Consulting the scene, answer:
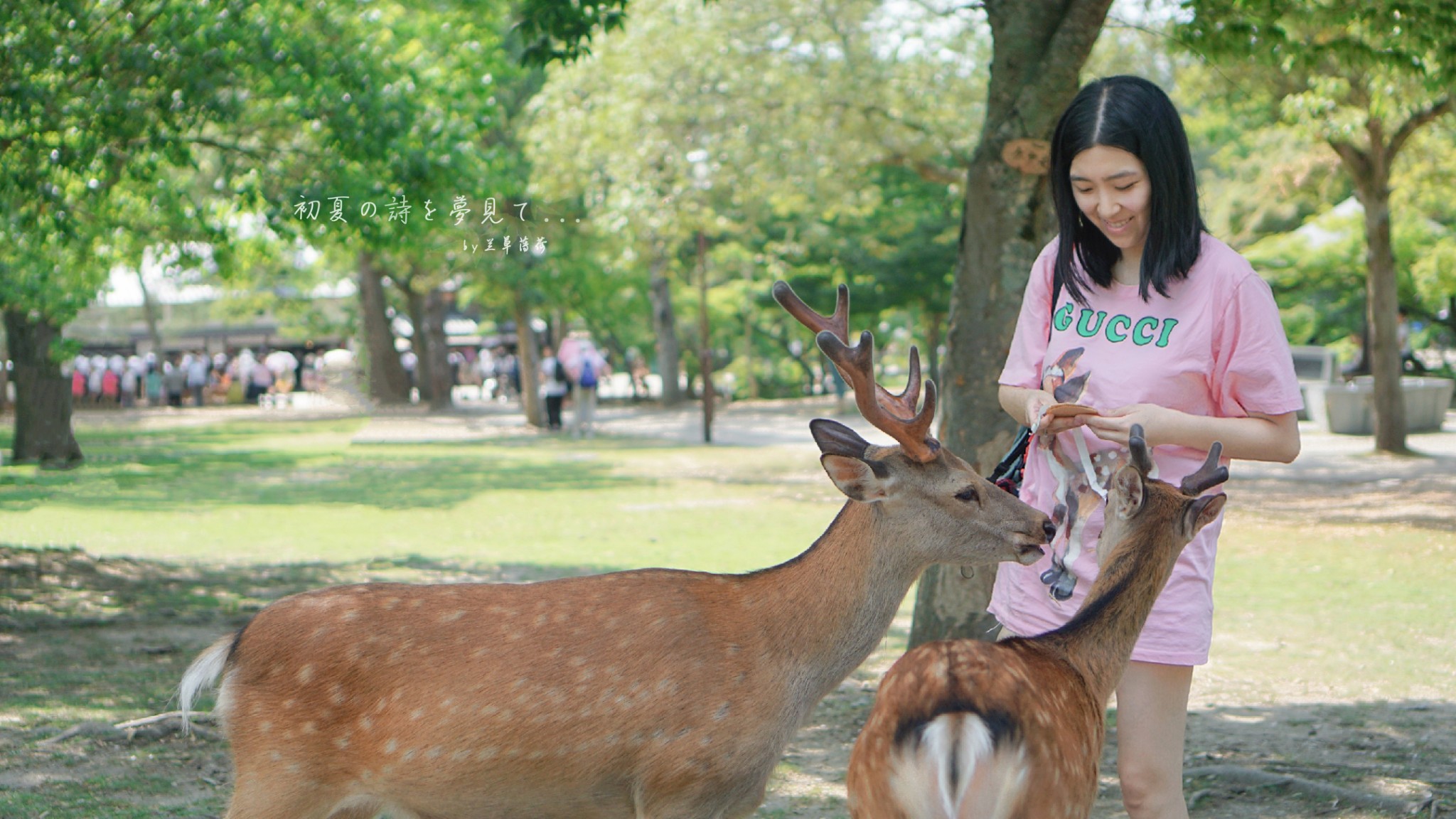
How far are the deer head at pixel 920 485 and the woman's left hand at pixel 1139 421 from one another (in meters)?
0.41

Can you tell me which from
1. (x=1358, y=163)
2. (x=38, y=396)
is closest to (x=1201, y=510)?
(x=1358, y=163)

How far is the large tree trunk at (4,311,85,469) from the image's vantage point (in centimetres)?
1466

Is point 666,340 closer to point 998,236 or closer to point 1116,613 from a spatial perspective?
point 998,236

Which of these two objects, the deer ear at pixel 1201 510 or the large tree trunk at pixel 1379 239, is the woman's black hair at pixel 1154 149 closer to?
the deer ear at pixel 1201 510

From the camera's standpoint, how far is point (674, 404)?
32.3 m

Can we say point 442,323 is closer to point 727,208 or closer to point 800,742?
point 727,208

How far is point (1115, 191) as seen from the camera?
2873mm

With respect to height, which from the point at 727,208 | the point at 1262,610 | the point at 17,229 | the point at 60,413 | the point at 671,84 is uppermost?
the point at 671,84

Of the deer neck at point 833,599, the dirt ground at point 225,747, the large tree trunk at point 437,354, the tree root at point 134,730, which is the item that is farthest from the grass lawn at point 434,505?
the large tree trunk at point 437,354

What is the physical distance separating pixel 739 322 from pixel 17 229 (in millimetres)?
32462

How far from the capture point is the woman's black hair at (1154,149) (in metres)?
2.84

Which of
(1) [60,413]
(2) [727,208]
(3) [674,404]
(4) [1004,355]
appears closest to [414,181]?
(4) [1004,355]

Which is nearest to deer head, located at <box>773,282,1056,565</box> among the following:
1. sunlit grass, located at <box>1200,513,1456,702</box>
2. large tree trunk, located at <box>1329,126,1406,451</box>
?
sunlit grass, located at <box>1200,513,1456,702</box>

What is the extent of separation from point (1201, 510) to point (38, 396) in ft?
49.0
